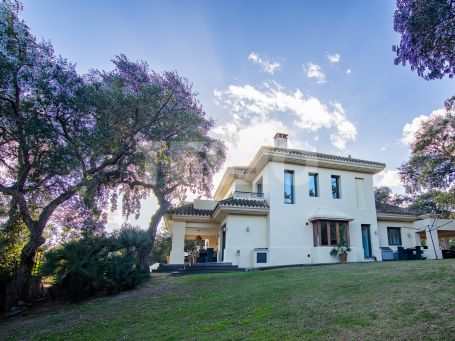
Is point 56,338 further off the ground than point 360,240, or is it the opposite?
point 360,240

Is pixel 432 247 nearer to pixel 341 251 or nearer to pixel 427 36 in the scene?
pixel 341 251

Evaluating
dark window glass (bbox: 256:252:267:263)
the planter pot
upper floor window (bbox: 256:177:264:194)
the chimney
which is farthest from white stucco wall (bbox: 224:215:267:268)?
the chimney

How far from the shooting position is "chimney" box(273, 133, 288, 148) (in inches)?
854

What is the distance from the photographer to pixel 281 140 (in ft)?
71.7

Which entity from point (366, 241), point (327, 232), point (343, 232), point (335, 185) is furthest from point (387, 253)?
point (335, 185)

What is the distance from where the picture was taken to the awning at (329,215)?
1808 centimetres

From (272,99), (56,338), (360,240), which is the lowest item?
(56,338)

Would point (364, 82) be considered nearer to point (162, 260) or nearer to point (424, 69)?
point (424, 69)

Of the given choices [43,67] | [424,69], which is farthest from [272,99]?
[43,67]

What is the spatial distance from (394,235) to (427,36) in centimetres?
1938

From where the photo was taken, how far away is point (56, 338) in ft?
25.0

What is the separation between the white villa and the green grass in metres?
6.77

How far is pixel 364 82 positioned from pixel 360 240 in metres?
10.3

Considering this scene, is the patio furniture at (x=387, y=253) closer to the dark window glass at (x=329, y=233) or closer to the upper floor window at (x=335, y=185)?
the dark window glass at (x=329, y=233)
